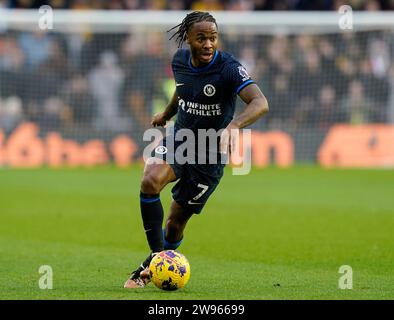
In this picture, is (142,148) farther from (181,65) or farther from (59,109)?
(181,65)

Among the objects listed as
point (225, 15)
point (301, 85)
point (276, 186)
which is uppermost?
point (225, 15)

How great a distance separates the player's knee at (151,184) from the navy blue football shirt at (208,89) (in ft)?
2.09

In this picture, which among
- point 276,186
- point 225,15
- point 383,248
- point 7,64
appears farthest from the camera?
point 7,64

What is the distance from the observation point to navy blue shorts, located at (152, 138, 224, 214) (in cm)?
834

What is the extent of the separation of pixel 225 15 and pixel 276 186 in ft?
15.1

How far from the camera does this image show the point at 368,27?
22609 millimetres

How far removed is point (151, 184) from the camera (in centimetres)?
808

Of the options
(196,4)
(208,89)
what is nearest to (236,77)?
(208,89)

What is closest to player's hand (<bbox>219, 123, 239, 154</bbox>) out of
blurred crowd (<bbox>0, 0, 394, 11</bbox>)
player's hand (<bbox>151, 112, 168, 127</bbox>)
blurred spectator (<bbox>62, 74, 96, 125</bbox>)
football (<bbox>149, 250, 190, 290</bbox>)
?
football (<bbox>149, 250, 190, 290</bbox>)

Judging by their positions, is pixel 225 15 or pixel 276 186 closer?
pixel 276 186

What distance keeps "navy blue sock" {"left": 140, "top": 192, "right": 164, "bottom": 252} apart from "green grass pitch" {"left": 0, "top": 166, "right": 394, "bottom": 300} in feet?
1.29

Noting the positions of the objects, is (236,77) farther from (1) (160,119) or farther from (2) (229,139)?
(1) (160,119)
